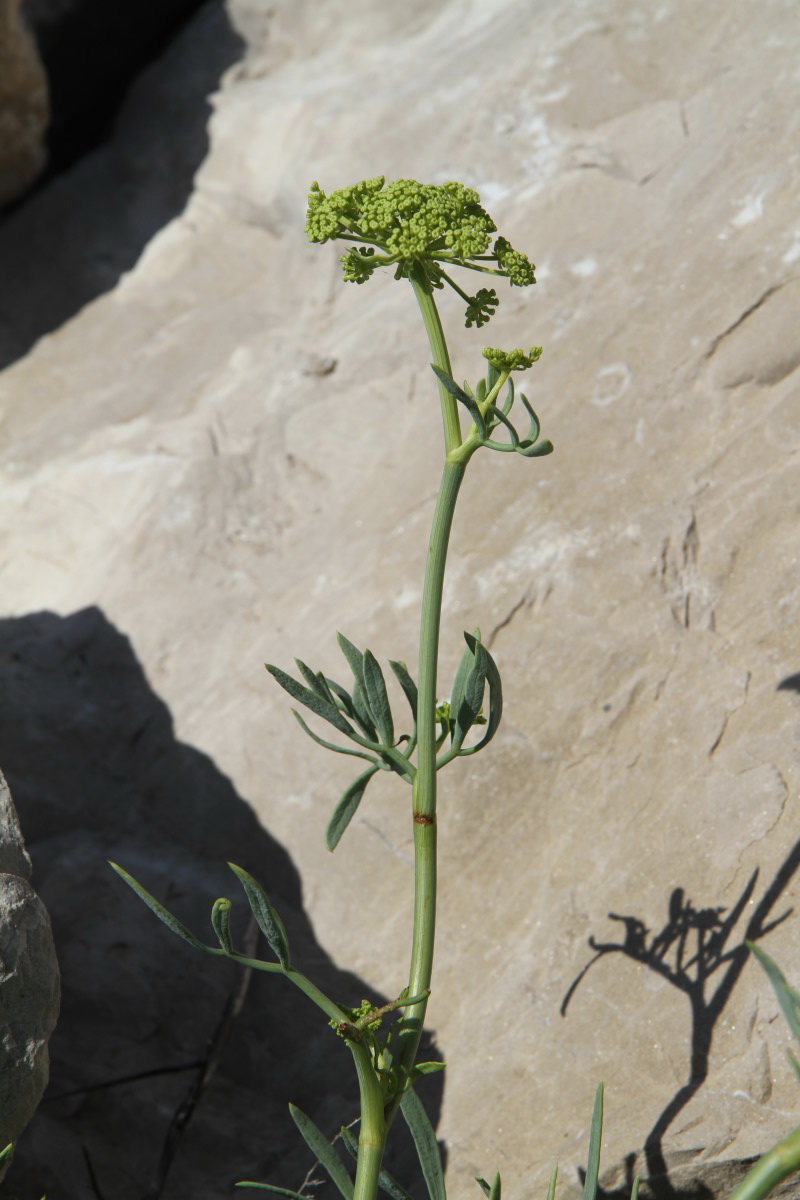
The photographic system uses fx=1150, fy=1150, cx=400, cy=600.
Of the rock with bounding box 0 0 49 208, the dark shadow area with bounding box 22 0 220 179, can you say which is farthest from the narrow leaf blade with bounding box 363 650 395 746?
the dark shadow area with bounding box 22 0 220 179

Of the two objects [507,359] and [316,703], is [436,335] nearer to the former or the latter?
[507,359]

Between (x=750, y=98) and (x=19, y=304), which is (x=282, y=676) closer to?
(x=750, y=98)

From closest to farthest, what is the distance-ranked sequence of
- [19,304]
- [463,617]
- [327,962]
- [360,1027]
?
[360,1027], [327,962], [463,617], [19,304]

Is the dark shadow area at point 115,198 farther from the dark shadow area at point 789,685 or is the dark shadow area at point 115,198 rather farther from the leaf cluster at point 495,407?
the leaf cluster at point 495,407

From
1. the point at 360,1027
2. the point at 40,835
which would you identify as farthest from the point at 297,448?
the point at 360,1027

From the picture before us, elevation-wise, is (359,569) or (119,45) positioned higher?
(119,45)

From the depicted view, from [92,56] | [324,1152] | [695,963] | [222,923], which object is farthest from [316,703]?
[92,56]

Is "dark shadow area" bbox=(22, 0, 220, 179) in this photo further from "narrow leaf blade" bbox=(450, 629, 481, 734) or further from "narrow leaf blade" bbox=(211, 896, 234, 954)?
"narrow leaf blade" bbox=(211, 896, 234, 954)
